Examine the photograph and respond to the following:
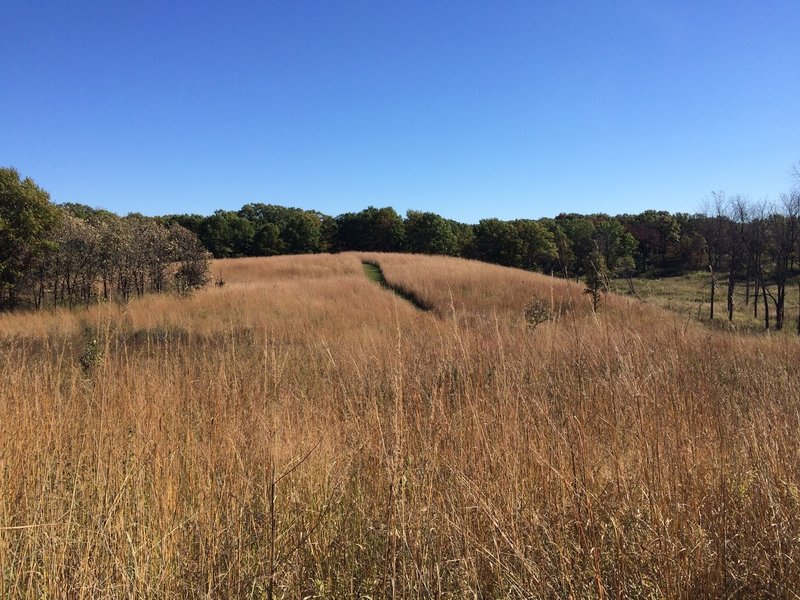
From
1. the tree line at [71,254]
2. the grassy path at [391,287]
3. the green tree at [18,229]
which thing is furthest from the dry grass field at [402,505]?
the green tree at [18,229]

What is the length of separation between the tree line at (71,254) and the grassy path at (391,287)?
10.1 m

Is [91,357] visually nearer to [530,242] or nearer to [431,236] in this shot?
[431,236]

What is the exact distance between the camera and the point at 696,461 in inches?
93.9

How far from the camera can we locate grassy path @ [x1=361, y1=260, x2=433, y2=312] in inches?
810

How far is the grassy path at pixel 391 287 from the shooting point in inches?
810

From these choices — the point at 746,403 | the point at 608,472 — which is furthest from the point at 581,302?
the point at 608,472

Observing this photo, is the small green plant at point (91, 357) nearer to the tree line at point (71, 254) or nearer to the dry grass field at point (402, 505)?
the dry grass field at point (402, 505)

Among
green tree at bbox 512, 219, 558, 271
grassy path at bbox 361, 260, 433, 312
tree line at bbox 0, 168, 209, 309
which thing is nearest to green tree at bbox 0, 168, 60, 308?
tree line at bbox 0, 168, 209, 309

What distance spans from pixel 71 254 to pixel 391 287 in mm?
16170

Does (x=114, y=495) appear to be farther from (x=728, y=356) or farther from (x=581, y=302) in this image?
(x=581, y=302)

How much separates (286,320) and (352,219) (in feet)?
213

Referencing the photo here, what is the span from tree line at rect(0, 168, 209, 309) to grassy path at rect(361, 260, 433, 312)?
10065 millimetres

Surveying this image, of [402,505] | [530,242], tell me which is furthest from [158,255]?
[530,242]

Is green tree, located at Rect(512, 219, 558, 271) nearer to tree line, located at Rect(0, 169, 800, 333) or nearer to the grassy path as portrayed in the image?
tree line, located at Rect(0, 169, 800, 333)
